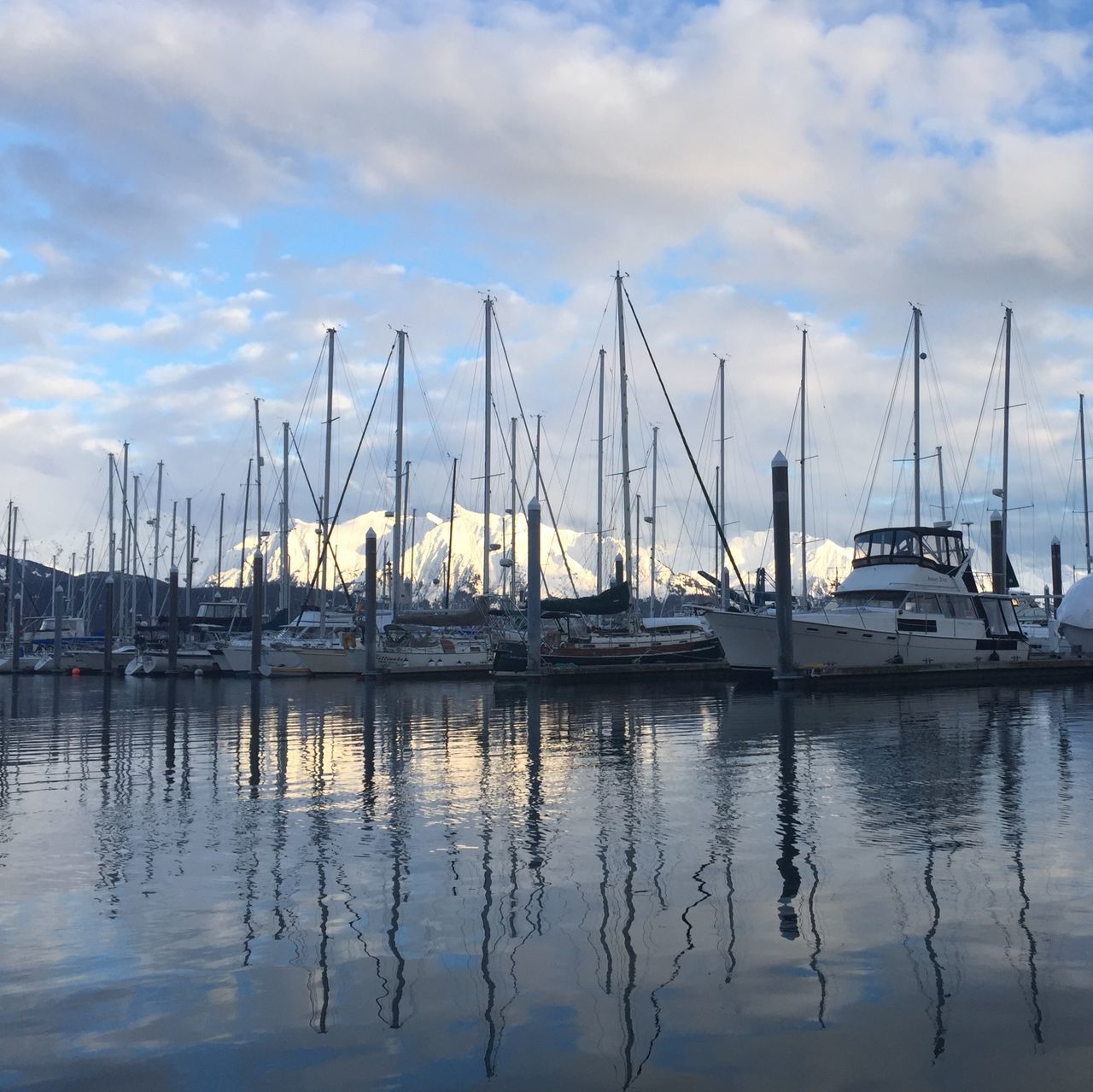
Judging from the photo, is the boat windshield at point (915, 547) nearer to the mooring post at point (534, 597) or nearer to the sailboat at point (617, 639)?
the sailboat at point (617, 639)

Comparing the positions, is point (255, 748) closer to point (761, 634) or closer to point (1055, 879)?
point (1055, 879)

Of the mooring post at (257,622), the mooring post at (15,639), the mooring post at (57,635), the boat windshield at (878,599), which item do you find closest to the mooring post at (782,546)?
the boat windshield at (878,599)

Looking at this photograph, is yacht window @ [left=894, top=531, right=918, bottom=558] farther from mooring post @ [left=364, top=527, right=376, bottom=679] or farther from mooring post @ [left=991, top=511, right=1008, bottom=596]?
mooring post @ [left=364, top=527, right=376, bottom=679]

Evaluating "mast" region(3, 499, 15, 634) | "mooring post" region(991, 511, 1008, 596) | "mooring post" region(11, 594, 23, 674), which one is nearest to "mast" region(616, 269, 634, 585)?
"mooring post" region(991, 511, 1008, 596)

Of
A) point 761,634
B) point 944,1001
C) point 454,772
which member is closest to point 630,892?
point 944,1001

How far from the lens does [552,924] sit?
8.02 m

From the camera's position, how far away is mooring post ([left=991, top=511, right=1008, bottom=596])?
4659 centimetres

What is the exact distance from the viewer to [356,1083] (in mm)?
5359

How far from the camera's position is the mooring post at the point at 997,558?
4659 centimetres

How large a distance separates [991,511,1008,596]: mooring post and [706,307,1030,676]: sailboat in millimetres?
4831

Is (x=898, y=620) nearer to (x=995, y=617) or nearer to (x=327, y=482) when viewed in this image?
(x=995, y=617)

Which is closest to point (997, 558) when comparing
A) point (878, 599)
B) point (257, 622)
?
point (878, 599)

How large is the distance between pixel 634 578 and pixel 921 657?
1859 cm

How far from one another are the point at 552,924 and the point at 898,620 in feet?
108
